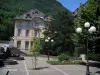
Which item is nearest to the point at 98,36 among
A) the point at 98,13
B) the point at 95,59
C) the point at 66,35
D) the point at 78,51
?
the point at 98,13

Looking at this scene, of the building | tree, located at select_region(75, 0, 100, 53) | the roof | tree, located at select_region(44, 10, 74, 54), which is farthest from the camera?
the building

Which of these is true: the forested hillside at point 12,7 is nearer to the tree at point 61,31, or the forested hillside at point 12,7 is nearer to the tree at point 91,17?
the tree at point 61,31

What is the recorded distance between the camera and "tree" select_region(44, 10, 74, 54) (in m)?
50.5

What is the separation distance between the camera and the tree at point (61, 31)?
50.5 m

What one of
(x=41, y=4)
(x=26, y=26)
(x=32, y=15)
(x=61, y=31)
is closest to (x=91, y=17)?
(x=41, y=4)

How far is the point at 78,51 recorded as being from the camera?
1807 inches

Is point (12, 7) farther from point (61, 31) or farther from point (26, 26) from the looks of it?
point (26, 26)

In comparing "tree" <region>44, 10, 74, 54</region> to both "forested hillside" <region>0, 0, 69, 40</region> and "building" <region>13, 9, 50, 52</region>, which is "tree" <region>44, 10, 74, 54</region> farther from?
"building" <region>13, 9, 50, 52</region>

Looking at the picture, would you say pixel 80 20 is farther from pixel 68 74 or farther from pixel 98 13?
pixel 68 74

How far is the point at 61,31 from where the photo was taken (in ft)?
169

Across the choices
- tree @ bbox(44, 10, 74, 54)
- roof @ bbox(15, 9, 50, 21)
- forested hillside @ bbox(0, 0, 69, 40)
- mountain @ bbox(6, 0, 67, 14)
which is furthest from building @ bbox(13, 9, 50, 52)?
tree @ bbox(44, 10, 74, 54)

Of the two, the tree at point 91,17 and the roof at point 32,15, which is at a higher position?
the roof at point 32,15

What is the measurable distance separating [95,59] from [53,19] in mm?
22093

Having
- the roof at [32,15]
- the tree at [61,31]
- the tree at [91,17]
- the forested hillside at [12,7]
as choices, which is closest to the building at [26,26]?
the roof at [32,15]
